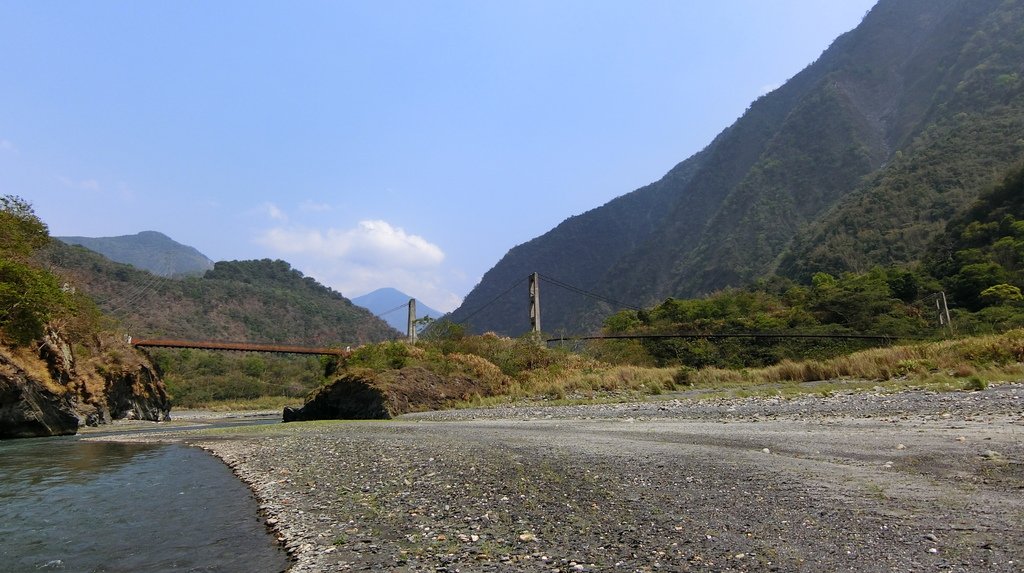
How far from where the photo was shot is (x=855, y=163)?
447 ft

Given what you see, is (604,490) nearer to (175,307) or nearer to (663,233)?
(175,307)

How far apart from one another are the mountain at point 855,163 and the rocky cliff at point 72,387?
50779 mm

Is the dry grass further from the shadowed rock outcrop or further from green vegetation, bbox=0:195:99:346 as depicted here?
green vegetation, bbox=0:195:99:346

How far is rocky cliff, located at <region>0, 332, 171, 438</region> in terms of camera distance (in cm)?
2234

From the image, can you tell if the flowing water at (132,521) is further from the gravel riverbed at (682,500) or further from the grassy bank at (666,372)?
the grassy bank at (666,372)

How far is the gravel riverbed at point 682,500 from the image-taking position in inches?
141

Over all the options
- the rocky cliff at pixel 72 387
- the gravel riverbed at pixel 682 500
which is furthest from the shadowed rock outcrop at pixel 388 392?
the gravel riverbed at pixel 682 500

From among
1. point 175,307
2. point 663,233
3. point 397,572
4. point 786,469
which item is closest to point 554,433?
point 786,469

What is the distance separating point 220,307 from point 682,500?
434 ft

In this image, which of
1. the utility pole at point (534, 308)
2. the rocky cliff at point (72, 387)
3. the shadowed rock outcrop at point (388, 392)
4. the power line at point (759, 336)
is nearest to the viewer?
the rocky cliff at point (72, 387)

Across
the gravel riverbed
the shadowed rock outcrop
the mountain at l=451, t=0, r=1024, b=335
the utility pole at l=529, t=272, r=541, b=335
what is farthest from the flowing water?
the mountain at l=451, t=0, r=1024, b=335

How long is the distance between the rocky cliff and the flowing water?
48.1 feet

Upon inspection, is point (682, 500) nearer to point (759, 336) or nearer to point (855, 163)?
point (759, 336)

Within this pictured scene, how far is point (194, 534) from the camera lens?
5.57 m
